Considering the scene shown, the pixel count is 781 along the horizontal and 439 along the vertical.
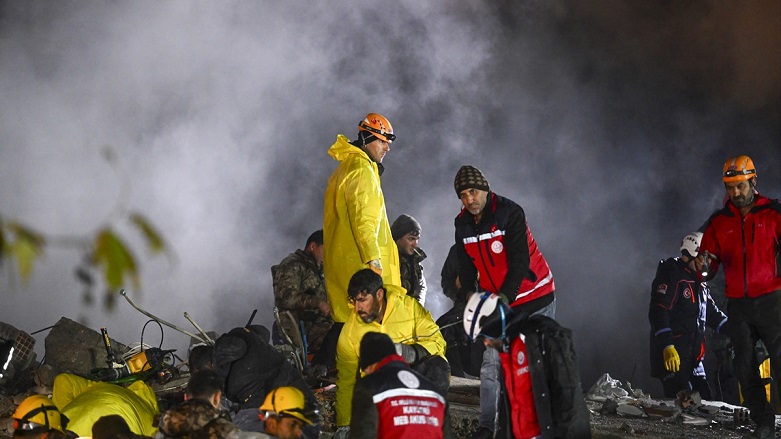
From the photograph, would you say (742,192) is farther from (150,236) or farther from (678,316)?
(150,236)

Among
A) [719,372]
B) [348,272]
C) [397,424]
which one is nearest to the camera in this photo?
[397,424]

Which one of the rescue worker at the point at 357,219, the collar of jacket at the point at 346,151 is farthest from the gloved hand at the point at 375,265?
the collar of jacket at the point at 346,151

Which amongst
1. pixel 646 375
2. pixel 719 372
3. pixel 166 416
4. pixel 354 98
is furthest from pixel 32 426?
pixel 646 375

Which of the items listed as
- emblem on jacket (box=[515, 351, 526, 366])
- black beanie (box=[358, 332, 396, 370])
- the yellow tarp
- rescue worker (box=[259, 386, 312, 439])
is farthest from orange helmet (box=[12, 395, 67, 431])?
emblem on jacket (box=[515, 351, 526, 366])

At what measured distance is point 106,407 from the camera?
5906mm

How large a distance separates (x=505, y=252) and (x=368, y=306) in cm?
115

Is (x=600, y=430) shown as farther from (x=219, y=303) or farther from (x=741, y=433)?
(x=219, y=303)

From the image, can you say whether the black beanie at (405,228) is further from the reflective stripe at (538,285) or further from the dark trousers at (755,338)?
the dark trousers at (755,338)

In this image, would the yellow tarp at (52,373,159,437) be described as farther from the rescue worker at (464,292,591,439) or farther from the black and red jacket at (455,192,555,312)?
the black and red jacket at (455,192,555,312)

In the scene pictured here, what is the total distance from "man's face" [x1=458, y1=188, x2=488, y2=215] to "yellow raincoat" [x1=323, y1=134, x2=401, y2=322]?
92 centimetres

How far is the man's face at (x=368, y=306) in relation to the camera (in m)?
6.49

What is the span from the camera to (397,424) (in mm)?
4688

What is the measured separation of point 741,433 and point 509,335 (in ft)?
8.53

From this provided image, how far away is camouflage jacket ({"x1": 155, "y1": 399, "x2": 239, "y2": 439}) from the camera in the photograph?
190 inches
